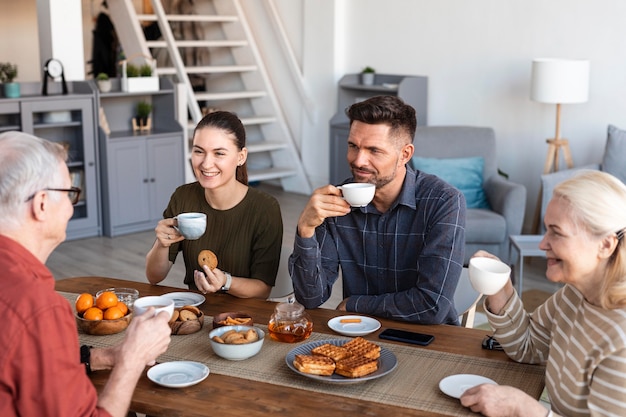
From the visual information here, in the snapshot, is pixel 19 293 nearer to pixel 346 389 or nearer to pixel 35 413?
pixel 35 413

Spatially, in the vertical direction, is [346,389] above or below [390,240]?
below

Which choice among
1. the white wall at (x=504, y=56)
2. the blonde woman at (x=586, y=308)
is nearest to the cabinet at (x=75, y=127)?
the white wall at (x=504, y=56)

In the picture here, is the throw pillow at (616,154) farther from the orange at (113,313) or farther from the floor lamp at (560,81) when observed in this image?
the orange at (113,313)

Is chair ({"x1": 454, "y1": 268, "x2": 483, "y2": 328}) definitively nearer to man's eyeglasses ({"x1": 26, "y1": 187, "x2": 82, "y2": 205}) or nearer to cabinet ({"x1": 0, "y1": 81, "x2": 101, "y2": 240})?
man's eyeglasses ({"x1": 26, "y1": 187, "x2": 82, "y2": 205})

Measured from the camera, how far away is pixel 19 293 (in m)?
1.50

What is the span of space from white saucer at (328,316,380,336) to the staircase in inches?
214

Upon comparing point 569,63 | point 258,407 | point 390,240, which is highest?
point 569,63

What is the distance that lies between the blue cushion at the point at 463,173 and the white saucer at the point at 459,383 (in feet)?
12.5

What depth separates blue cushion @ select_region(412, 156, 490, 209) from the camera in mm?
5676

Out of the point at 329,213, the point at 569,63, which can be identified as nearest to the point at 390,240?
the point at 329,213

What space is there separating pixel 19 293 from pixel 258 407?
0.55 m

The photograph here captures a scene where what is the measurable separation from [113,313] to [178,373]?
15.1 inches

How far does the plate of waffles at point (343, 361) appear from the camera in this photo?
1.87 meters

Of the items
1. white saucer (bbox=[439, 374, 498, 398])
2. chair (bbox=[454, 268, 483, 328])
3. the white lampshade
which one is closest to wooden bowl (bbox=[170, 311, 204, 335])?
white saucer (bbox=[439, 374, 498, 398])
